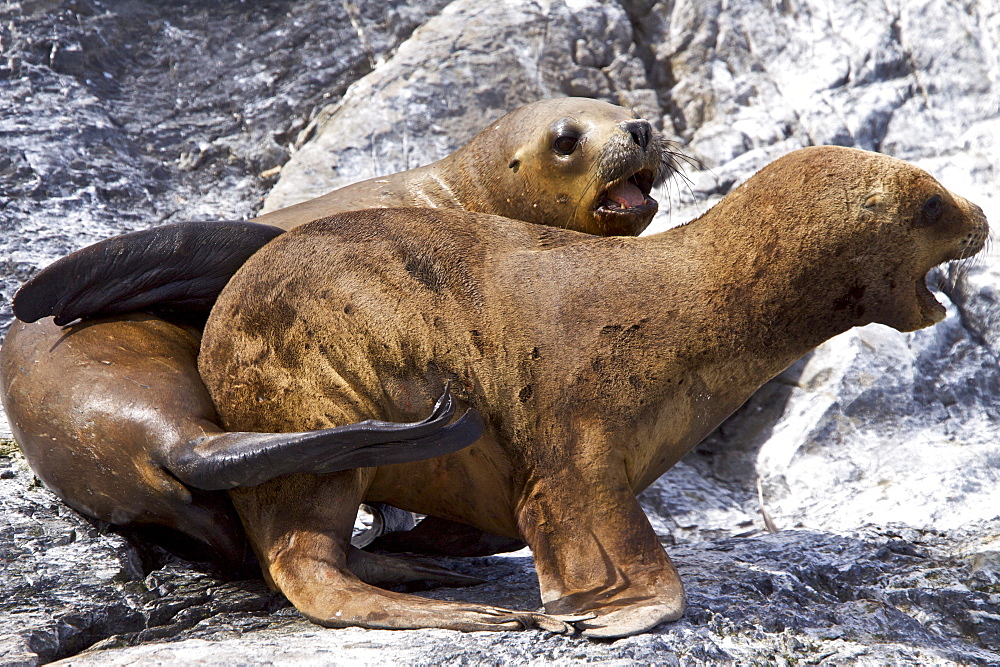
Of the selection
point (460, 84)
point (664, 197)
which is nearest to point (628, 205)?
point (664, 197)

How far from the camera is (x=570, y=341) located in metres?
3.07

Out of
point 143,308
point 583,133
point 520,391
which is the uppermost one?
point 583,133

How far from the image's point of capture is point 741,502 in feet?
15.8

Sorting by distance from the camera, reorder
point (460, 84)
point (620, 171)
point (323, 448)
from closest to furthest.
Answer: point (323, 448) < point (620, 171) < point (460, 84)

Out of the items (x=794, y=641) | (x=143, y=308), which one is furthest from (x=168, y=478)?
(x=794, y=641)

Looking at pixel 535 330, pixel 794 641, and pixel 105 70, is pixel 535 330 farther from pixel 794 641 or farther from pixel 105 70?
pixel 105 70

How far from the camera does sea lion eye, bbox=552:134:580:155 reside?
14.9 ft

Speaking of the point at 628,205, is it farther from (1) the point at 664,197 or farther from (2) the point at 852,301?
(1) the point at 664,197

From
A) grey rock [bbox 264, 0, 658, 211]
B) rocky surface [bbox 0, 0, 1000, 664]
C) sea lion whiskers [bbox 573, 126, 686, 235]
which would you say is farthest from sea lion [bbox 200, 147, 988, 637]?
grey rock [bbox 264, 0, 658, 211]

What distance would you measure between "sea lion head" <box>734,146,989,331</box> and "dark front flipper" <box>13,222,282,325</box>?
1.69m

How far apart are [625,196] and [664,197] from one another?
158 centimetres

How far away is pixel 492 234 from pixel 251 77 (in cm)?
381

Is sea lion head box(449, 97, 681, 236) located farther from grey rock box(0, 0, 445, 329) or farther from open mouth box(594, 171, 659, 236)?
grey rock box(0, 0, 445, 329)

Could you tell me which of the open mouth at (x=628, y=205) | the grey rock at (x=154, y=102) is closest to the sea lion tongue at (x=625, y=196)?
the open mouth at (x=628, y=205)
